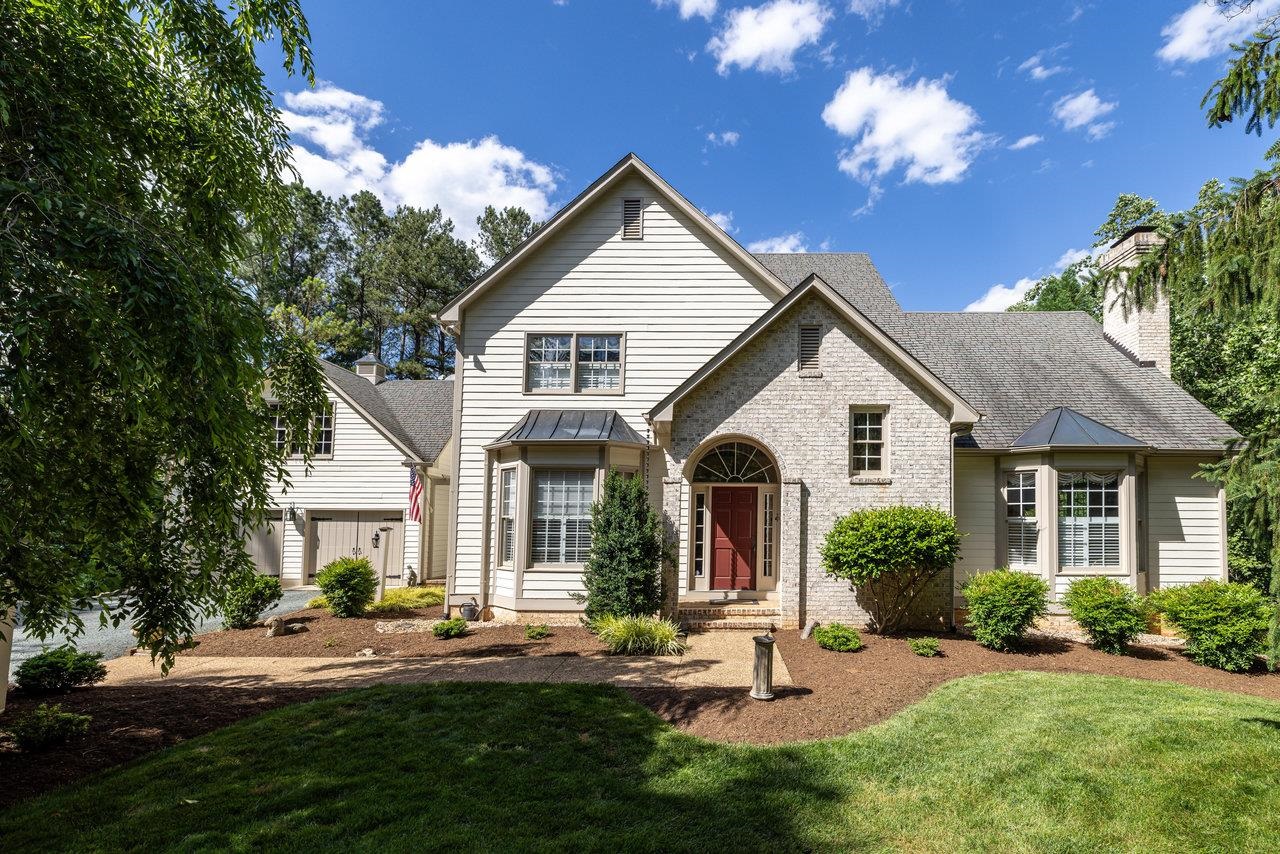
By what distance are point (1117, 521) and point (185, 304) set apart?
606 inches

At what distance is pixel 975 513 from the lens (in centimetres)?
1264

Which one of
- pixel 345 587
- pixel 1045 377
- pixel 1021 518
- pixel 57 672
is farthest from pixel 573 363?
pixel 1045 377

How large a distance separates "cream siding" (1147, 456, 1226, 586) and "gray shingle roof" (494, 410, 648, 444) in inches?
431

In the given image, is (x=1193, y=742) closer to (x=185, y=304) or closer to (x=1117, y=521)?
(x=1117, y=521)

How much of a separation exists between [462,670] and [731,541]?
6.45 meters


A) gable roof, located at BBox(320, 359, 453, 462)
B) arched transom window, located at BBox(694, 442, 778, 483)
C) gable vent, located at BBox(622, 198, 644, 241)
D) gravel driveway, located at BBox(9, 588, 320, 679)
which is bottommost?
gravel driveway, located at BBox(9, 588, 320, 679)

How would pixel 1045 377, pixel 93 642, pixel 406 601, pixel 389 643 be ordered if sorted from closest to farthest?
pixel 389 643 < pixel 93 642 < pixel 406 601 < pixel 1045 377

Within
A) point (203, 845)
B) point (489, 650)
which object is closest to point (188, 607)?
point (203, 845)

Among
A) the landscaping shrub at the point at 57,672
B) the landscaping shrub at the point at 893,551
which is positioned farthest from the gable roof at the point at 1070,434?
the landscaping shrub at the point at 57,672

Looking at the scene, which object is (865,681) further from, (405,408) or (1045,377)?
(405,408)

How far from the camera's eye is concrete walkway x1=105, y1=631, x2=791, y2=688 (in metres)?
8.38

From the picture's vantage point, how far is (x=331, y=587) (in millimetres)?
12789

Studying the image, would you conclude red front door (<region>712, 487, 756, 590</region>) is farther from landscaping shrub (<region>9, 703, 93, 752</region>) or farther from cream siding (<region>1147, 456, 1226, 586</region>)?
landscaping shrub (<region>9, 703, 93, 752</region>)

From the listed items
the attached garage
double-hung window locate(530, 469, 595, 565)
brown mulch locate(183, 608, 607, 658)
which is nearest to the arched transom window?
double-hung window locate(530, 469, 595, 565)
